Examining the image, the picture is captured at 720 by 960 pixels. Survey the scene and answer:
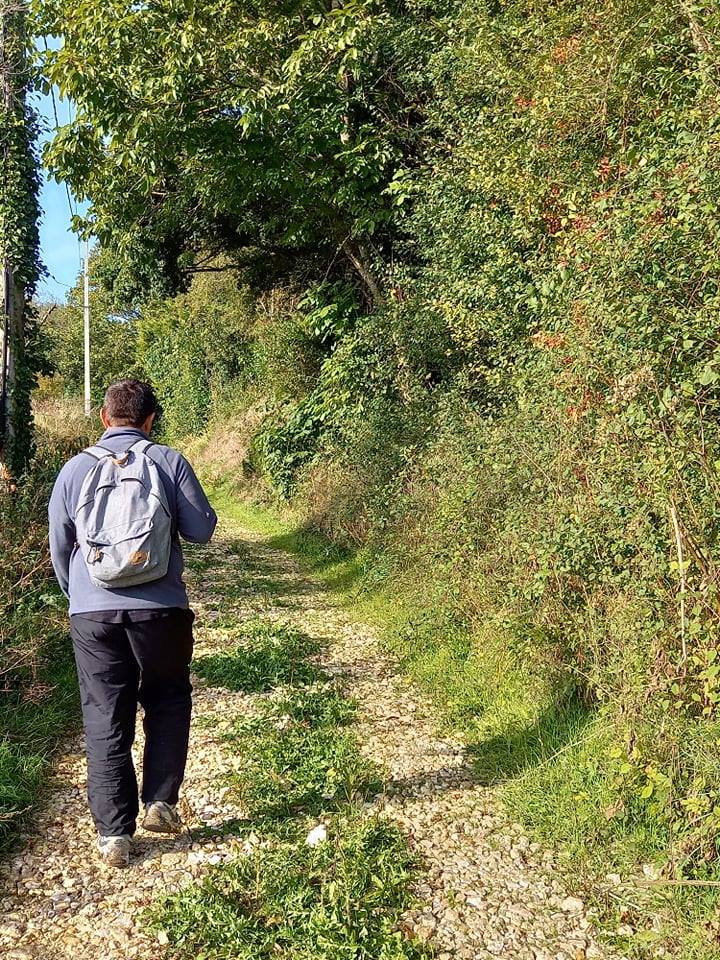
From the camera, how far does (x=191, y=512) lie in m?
3.59

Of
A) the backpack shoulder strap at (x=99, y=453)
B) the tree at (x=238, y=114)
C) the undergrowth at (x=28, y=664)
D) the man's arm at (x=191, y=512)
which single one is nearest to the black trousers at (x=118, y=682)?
the man's arm at (x=191, y=512)

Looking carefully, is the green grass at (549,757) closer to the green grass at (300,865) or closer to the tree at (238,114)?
the green grass at (300,865)

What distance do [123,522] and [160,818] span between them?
1.49 metres

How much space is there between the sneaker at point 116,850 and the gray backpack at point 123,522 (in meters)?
1.21

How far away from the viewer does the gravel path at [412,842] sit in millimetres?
3100

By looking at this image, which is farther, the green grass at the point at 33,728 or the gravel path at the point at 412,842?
the green grass at the point at 33,728

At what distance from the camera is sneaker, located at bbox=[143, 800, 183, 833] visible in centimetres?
364

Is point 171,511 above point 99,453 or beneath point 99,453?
beneath

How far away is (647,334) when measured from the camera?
3.60 metres

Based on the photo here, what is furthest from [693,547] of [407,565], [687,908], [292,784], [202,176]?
[202,176]

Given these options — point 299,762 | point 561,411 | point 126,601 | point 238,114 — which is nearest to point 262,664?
point 299,762

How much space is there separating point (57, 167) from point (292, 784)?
8.37 metres

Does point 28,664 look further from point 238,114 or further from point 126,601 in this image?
point 238,114

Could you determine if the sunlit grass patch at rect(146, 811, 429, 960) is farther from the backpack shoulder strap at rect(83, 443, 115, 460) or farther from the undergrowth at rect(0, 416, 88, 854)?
the backpack shoulder strap at rect(83, 443, 115, 460)
